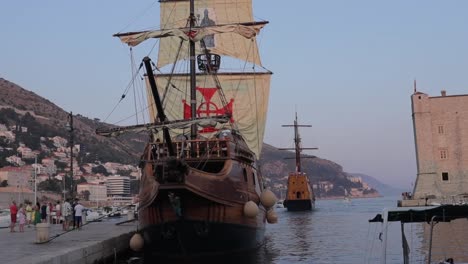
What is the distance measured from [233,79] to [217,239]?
83.8ft

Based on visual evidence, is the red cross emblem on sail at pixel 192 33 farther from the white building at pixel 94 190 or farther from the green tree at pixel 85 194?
the white building at pixel 94 190

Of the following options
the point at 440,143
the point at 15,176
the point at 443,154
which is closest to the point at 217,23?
the point at 440,143

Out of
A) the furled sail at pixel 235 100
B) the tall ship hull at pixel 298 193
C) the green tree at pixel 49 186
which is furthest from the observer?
the green tree at pixel 49 186

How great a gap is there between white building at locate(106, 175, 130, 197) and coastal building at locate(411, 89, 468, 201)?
386 ft

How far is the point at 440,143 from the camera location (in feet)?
222

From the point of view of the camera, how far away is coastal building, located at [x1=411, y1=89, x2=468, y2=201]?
66.0m

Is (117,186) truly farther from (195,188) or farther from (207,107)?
(195,188)

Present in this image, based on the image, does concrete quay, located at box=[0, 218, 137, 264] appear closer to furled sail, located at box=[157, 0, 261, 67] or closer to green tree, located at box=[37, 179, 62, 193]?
furled sail, located at box=[157, 0, 261, 67]

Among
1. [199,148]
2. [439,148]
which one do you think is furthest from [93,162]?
[199,148]

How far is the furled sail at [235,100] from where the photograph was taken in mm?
39500

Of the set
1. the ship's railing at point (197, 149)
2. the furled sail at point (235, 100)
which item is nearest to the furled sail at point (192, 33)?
the ship's railing at point (197, 149)

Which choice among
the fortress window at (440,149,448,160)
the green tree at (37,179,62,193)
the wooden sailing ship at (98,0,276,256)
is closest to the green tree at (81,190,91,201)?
the green tree at (37,179,62,193)

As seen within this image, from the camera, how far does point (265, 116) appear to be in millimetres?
41594

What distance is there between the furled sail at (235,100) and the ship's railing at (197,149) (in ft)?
51.2
